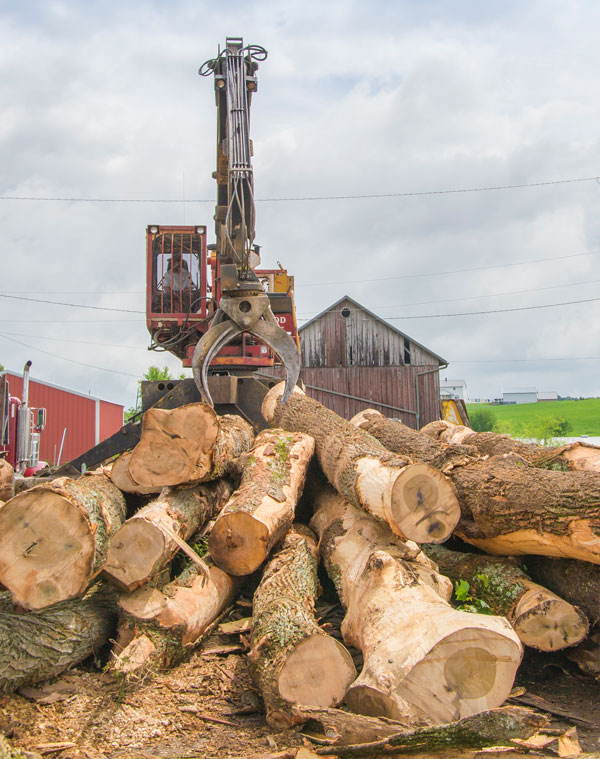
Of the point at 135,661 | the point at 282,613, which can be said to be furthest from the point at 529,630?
the point at 135,661

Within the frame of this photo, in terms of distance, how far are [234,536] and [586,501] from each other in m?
2.24

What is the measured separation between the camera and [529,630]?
4.16 metres

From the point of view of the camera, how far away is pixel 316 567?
473 centimetres

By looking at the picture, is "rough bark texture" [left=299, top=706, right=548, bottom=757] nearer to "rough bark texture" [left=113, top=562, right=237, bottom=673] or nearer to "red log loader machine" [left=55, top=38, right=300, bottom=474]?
"rough bark texture" [left=113, top=562, right=237, bottom=673]

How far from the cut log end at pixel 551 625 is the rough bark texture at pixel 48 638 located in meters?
2.74

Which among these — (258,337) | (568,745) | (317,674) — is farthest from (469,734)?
(258,337)

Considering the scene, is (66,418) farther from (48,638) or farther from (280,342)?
(48,638)

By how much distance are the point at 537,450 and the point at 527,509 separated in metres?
2.08

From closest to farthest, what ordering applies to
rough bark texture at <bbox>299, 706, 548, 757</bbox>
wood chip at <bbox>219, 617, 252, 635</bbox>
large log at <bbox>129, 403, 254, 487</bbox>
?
rough bark texture at <bbox>299, 706, 548, 757</bbox>, wood chip at <bbox>219, 617, 252, 635</bbox>, large log at <bbox>129, 403, 254, 487</bbox>

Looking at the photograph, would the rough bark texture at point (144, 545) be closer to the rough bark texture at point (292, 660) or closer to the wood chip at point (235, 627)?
the wood chip at point (235, 627)

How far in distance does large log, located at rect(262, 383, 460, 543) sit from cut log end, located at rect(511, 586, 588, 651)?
0.79m

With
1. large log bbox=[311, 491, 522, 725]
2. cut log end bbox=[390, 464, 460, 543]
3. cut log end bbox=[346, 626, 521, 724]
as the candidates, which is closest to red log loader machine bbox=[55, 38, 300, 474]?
cut log end bbox=[390, 464, 460, 543]

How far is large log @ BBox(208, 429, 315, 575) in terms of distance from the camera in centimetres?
417

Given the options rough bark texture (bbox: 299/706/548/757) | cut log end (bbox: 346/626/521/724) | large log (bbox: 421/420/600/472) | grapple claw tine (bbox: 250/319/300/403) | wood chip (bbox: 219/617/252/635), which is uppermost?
grapple claw tine (bbox: 250/319/300/403)
